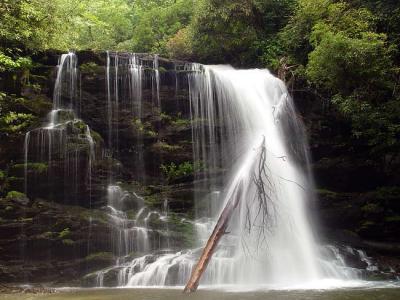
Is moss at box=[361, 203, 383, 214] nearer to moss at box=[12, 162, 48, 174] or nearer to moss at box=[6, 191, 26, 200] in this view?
moss at box=[12, 162, 48, 174]

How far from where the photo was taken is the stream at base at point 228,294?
28.7ft

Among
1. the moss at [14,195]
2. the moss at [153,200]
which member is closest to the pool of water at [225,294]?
the moss at [14,195]

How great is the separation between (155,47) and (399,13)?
45.2 feet

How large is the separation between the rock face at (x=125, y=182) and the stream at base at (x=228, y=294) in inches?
68.0

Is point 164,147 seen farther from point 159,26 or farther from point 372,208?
point 159,26

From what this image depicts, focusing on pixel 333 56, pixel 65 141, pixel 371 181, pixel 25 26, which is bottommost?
pixel 371 181

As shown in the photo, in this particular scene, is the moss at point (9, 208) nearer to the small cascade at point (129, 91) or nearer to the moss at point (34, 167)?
the moss at point (34, 167)

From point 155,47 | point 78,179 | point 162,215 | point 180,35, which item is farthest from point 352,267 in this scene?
point 155,47

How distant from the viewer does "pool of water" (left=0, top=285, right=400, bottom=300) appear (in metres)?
8.74

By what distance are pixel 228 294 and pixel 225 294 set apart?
6 centimetres

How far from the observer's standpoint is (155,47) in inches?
1008

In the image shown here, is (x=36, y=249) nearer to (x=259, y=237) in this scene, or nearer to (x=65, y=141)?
(x=65, y=141)

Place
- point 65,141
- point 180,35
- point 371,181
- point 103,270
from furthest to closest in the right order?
point 180,35 → point 371,181 → point 65,141 → point 103,270

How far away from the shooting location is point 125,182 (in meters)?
15.2
